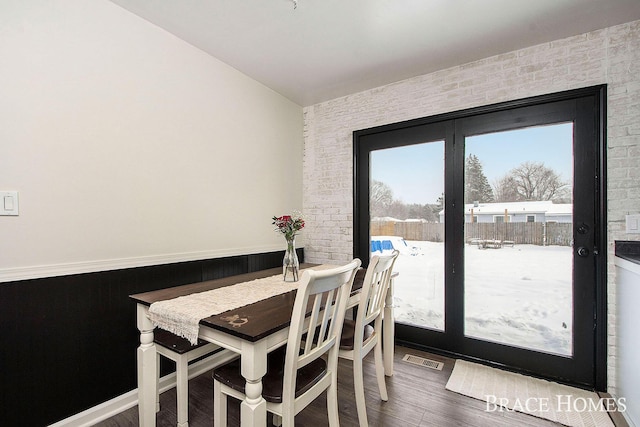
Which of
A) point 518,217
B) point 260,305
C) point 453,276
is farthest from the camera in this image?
point 453,276

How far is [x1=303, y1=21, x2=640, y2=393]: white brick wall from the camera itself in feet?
6.56

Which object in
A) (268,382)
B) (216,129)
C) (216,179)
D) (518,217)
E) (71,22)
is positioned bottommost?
(268,382)

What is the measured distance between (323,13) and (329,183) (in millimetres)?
1717

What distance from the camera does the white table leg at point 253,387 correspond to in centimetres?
114

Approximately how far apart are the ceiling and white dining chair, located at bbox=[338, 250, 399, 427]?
162 cm

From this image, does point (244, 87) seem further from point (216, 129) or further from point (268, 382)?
point (268, 382)

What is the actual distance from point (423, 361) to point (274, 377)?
1.65 metres

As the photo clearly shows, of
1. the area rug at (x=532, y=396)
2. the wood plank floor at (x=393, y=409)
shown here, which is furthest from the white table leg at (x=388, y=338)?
the area rug at (x=532, y=396)

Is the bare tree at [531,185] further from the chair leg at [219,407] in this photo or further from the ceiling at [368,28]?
the chair leg at [219,407]

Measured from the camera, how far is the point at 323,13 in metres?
1.94

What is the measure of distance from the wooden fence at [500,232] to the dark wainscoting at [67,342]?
7.03ft

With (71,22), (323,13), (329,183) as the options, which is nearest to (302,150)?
(329,183)

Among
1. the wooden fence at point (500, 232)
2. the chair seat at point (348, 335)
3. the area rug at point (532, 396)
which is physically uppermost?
the wooden fence at point (500, 232)

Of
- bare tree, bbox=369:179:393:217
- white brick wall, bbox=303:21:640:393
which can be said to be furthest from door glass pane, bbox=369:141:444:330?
white brick wall, bbox=303:21:640:393
